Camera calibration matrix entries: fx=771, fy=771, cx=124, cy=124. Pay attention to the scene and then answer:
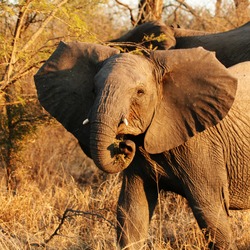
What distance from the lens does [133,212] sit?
525 centimetres

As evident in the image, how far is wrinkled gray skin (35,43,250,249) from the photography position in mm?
4629

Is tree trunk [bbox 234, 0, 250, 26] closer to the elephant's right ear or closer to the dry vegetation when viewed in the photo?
the dry vegetation

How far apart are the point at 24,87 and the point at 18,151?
1070 mm

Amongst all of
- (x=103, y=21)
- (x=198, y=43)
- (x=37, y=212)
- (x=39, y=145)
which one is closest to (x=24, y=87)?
(x=39, y=145)

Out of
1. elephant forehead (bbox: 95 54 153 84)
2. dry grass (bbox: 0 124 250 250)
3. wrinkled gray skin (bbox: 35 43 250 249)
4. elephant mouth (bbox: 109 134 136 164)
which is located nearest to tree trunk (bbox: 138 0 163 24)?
dry grass (bbox: 0 124 250 250)

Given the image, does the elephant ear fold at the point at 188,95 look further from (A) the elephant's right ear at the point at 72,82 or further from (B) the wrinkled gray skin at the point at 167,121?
(A) the elephant's right ear at the point at 72,82

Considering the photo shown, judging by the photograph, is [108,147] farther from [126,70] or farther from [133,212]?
[133,212]

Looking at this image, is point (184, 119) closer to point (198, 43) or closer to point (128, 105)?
point (128, 105)

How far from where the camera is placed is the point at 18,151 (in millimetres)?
8227

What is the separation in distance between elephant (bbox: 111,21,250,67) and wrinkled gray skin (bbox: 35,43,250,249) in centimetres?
168

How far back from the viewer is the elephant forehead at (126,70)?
14.7 feet

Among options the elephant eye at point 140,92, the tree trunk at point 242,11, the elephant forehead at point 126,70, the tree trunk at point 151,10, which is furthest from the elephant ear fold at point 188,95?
the tree trunk at point 242,11

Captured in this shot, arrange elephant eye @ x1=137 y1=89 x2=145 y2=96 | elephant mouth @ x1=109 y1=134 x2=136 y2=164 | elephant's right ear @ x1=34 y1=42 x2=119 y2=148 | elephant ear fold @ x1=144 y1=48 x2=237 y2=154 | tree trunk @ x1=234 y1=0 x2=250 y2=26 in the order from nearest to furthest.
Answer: elephant mouth @ x1=109 y1=134 x2=136 y2=164 → elephant eye @ x1=137 y1=89 x2=145 y2=96 → elephant ear fold @ x1=144 y1=48 x2=237 y2=154 → elephant's right ear @ x1=34 y1=42 x2=119 y2=148 → tree trunk @ x1=234 y1=0 x2=250 y2=26

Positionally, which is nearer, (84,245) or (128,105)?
(128,105)
